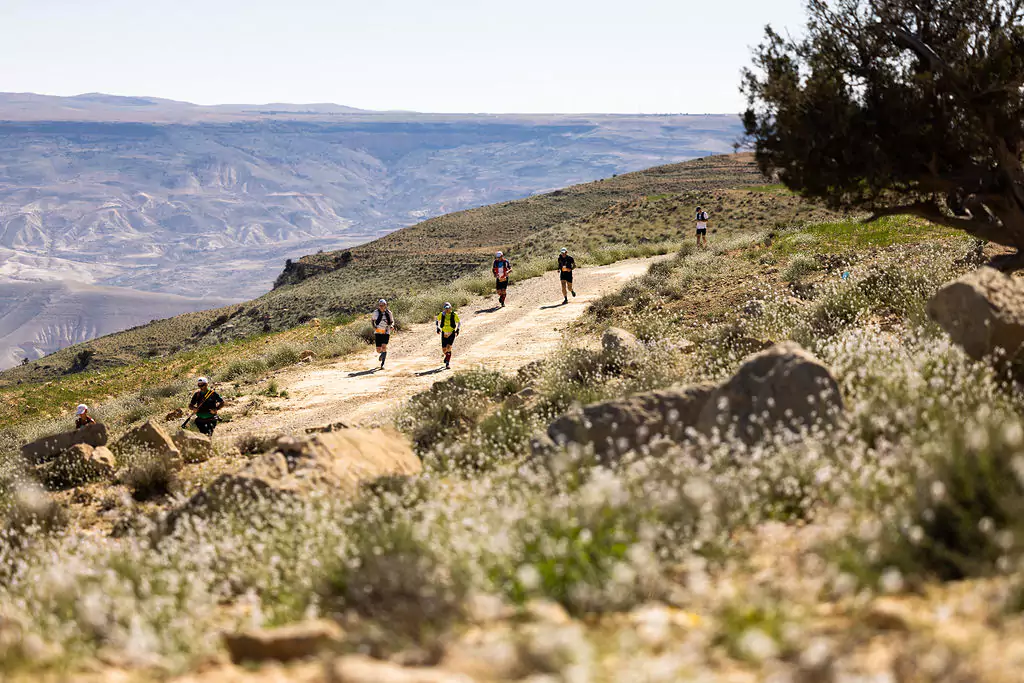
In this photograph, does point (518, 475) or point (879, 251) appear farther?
point (879, 251)

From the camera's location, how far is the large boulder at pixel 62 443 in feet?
42.7

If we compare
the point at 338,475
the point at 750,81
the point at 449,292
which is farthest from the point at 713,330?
the point at 449,292

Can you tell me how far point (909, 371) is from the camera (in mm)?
6180

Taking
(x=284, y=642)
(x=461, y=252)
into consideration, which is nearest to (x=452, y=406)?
(x=284, y=642)

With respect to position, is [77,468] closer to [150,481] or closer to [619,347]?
[150,481]

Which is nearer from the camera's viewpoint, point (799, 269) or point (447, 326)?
point (447, 326)

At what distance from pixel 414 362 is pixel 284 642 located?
15810 millimetres

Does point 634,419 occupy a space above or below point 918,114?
below

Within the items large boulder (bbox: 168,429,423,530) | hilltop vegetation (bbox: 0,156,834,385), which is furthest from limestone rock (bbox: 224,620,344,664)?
hilltop vegetation (bbox: 0,156,834,385)

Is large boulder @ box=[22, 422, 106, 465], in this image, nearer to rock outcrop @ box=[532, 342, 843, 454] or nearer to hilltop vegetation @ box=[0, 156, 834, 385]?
rock outcrop @ box=[532, 342, 843, 454]

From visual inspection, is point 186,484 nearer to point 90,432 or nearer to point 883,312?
point 90,432

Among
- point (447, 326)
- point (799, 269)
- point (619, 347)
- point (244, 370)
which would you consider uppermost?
point (799, 269)

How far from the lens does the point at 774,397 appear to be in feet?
20.8

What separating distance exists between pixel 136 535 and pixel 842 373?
7.29 meters
